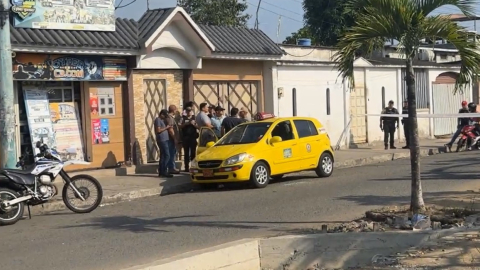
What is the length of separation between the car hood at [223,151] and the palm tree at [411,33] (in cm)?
630

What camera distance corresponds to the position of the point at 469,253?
8.94 metres

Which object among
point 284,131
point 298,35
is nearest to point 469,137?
point 284,131

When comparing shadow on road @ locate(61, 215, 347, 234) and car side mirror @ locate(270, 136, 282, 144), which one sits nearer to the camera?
shadow on road @ locate(61, 215, 347, 234)

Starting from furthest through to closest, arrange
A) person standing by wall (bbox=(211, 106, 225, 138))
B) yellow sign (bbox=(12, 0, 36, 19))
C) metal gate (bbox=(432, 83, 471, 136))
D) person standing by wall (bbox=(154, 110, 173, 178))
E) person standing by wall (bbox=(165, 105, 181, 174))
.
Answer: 1. metal gate (bbox=(432, 83, 471, 136))
2. person standing by wall (bbox=(211, 106, 225, 138))
3. person standing by wall (bbox=(165, 105, 181, 174))
4. person standing by wall (bbox=(154, 110, 173, 178))
5. yellow sign (bbox=(12, 0, 36, 19))

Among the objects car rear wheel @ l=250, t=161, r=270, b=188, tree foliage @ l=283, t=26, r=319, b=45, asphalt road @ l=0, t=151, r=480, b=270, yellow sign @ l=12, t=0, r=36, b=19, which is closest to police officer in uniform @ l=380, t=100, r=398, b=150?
asphalt road @ l=0, t=151, r=480, b=270

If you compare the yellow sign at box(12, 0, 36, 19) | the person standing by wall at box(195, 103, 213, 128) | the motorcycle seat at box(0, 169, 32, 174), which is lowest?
the motorcycle seat at box(0, 169, 32, 174)

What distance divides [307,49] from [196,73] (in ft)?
18.8

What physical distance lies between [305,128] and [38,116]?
21.3 ft

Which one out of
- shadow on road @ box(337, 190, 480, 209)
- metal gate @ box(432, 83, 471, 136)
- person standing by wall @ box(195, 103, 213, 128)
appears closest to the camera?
shadow on road @ box(337, 190, 480, 209)

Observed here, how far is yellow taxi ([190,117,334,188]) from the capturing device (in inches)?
676

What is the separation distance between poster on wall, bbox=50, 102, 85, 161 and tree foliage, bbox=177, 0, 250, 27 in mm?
26925

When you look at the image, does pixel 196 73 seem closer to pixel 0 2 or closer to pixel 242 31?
pixel 242 31

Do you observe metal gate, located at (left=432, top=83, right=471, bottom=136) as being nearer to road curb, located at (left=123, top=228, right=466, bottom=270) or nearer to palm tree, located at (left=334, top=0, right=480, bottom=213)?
palm tree, located at (left=334, top=0, right=480, bottom=213)

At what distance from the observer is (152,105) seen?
22281mm
